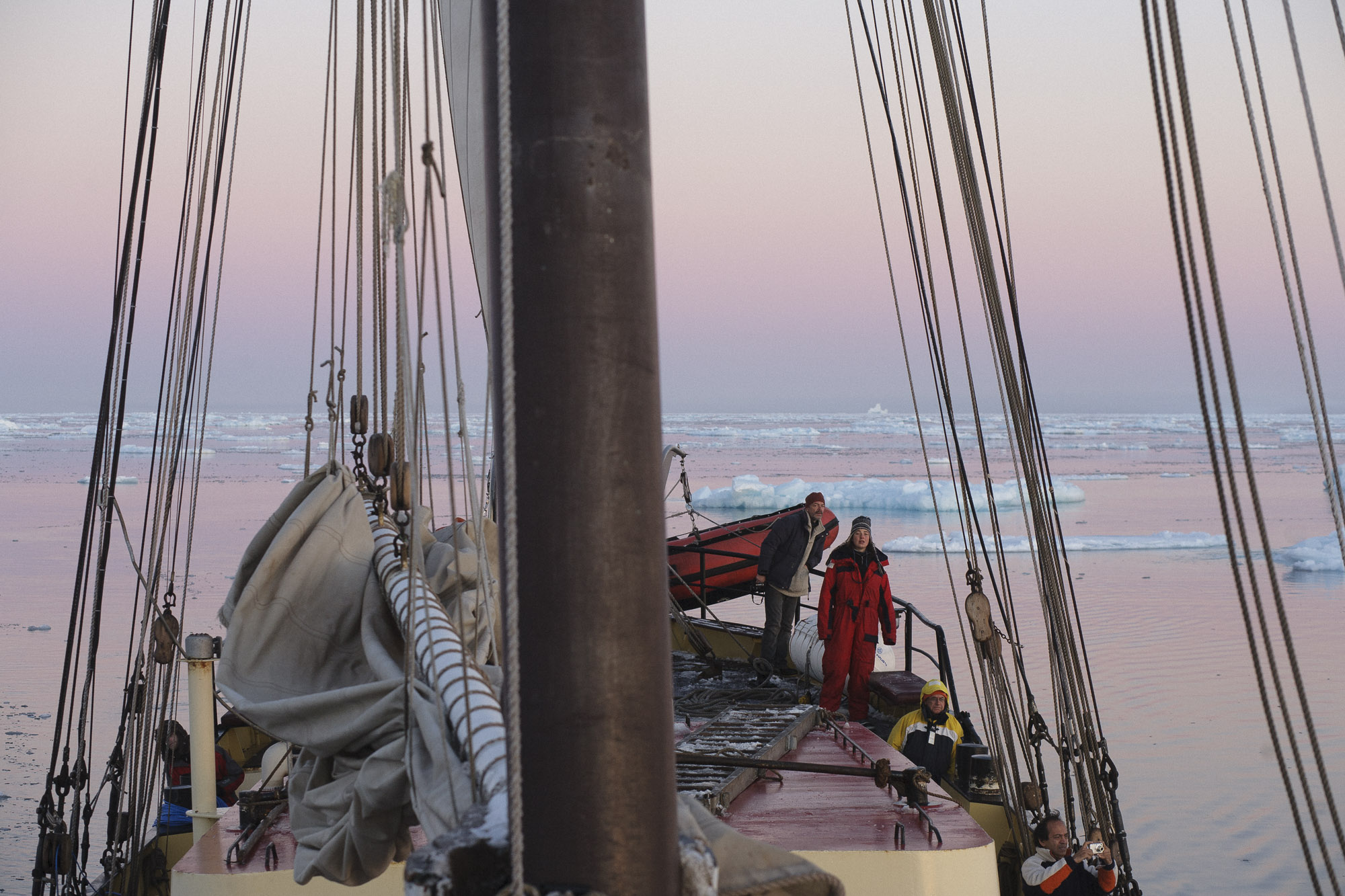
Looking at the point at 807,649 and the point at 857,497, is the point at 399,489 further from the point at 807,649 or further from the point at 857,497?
the point at 857,497

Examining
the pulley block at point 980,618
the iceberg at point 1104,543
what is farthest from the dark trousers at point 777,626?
the iceberg at point 1104,543

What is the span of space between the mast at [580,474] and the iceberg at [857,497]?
2607 cm

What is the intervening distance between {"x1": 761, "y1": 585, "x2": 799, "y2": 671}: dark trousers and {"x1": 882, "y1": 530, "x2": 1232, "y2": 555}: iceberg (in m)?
12.0

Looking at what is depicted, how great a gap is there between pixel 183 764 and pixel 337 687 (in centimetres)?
493

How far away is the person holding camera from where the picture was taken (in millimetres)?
4852

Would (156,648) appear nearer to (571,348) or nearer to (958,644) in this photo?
(571,348)

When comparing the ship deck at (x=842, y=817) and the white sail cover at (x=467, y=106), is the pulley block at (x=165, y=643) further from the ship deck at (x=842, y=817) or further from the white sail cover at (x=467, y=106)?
the ship deck at (x=842, y=817)

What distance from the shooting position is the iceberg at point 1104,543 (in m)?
20.8

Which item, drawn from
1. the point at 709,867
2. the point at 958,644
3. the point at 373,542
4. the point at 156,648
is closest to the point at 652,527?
the point at 709,867

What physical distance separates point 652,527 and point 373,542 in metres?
2.19

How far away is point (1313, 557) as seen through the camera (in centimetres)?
1862

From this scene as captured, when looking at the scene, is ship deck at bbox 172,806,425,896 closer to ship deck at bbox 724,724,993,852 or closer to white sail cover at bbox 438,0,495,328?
ship deck at bbox 724,724,993,852

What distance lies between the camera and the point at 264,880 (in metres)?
3.79

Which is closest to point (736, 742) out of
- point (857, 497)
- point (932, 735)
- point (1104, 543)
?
point (932, 735)
